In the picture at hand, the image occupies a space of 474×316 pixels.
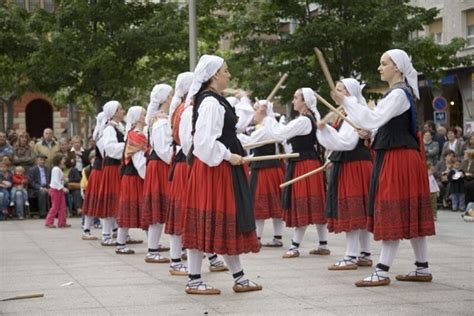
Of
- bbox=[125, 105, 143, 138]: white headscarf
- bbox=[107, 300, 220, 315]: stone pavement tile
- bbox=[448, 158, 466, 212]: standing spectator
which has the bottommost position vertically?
bbox=[107, 300, 220, 315]: stone pavement tile

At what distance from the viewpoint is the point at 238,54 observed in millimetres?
25812

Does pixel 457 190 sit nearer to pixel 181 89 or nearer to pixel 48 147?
pixel 48 147

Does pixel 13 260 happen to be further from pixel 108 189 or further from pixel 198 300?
pixel 198 300

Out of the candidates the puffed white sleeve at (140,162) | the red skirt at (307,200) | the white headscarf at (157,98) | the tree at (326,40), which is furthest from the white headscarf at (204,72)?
the tree at (326,40)

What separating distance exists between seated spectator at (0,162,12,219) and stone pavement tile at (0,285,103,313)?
1181 cm

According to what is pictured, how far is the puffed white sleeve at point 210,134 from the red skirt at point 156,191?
330cm

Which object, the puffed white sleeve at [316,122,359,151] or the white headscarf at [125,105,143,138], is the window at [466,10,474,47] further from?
the puffed white sleeve at [316,122,359,151]

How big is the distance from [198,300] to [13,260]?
4.76 m

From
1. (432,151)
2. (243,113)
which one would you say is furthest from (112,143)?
(432,151)

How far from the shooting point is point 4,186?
20.8 metres

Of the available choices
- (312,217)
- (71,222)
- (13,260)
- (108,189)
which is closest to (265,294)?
(312,217)

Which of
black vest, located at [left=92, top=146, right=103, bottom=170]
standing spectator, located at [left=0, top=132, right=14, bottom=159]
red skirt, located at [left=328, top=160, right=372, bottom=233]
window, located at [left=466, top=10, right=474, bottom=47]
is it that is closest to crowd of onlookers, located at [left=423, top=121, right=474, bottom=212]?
black vest, located at [left=92, top=146, right=103, bottom=170]

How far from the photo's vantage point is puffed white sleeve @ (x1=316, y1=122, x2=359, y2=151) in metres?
10.2

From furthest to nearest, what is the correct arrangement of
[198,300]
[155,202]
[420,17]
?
[420,17]
[155,202]
[198,300]
